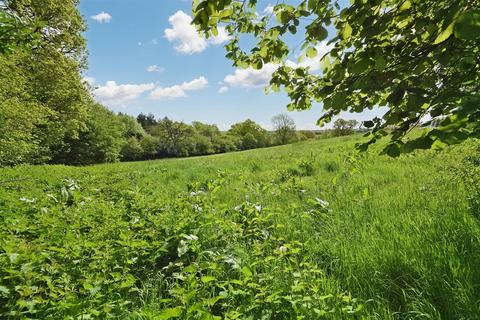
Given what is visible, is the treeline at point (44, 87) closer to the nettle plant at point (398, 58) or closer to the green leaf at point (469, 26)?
the nettle plant at point (398, 58)

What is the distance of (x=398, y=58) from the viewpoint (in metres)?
1.96

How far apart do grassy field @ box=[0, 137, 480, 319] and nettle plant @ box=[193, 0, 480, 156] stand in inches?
59.0

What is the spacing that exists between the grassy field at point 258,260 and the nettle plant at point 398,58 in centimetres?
150

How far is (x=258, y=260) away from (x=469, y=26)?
2.88 meters

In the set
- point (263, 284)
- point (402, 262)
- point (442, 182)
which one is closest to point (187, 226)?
point (263, 284)

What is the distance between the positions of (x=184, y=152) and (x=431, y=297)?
7531 cm

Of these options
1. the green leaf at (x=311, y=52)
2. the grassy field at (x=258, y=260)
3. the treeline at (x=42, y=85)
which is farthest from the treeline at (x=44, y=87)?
the green leaf at (x=311, y=52)

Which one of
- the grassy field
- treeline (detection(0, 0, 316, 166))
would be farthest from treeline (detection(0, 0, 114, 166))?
the grassy field

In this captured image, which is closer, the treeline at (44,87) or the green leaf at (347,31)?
the green leaf at (347,31)

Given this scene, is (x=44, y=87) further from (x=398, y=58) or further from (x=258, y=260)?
(x=398, y=58)

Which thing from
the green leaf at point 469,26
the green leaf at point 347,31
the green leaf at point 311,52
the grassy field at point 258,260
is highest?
the green leaf at point 311,52

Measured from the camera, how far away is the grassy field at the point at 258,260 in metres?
2.55

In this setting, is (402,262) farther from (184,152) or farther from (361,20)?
(184,152)

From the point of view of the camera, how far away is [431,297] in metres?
2.65
